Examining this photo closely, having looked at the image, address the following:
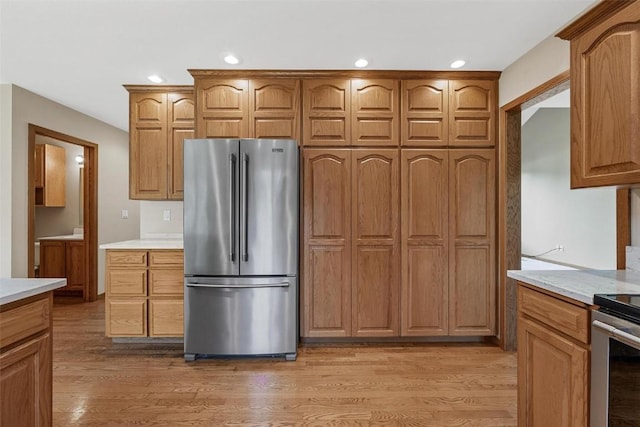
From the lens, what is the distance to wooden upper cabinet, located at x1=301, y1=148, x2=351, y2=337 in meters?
2.87

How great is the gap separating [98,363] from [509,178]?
150 inches

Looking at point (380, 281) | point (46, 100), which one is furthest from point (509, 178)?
point (46, 100)

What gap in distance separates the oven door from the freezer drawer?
6.25 ft

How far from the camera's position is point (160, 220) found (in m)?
3.47

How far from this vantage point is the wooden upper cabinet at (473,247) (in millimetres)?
2904

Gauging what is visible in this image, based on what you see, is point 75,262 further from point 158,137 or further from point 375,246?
point 375,246

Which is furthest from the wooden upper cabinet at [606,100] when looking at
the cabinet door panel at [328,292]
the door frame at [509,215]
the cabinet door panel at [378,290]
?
the cabinet door panel at [328,292]

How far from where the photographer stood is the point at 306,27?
2193 mm

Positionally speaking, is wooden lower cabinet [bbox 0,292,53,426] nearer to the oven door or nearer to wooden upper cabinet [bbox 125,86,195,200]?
wooden upper cabinet [bbox 125,86,195,200]

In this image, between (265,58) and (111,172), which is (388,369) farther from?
(111,172)

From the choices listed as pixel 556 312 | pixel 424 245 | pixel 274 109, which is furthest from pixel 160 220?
pixel 556 312

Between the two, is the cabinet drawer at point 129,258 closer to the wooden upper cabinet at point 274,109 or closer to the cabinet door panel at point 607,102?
the wooden upper cabinet at point 274,109

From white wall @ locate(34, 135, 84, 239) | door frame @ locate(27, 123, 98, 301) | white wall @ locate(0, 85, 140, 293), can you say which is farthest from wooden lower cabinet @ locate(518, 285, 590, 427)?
white wall @ locate(34, 135, 84, 239)

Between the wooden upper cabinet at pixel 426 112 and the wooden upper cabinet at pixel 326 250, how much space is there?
0.71 meters
